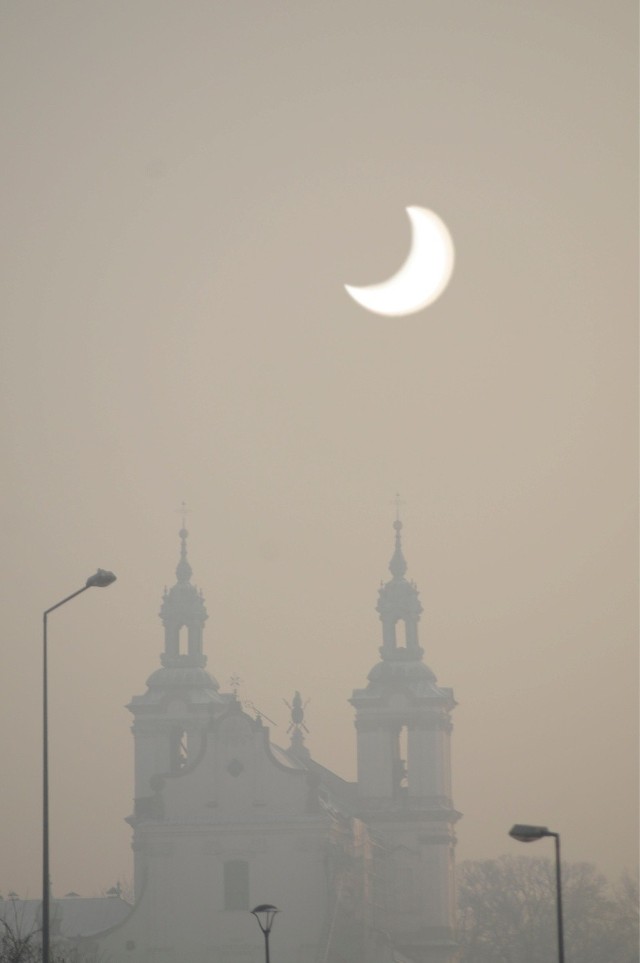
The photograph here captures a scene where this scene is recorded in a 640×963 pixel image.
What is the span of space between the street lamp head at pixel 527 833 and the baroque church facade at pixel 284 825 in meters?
59.5

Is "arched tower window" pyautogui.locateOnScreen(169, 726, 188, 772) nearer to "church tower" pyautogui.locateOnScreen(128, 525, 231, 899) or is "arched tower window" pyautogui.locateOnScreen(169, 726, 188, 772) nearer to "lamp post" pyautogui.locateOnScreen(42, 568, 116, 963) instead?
"church tower" pyautogui.locateOnScreen(128, 525, 231, 899)

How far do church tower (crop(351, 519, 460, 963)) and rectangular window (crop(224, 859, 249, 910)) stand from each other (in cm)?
797

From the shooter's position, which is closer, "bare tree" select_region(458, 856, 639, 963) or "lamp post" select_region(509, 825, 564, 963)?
"lamp post" select_region(509, 825, 564, 963)

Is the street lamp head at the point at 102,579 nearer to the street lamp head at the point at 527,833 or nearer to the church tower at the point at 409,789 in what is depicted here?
the street lamp head at the point at 527,833

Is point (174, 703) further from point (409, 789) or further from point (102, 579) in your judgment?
point (102, 579)

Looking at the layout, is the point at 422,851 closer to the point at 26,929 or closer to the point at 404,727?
the point at 404,727

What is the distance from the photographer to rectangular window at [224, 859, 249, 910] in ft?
315

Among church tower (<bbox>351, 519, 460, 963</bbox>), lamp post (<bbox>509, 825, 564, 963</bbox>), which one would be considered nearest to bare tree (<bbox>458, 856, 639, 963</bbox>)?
church tower (<bbox>351, 519, 460, 963</bbox>)

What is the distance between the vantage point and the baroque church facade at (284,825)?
95.6m

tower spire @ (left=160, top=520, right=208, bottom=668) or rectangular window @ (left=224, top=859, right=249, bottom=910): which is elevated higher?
tower spire @ (left=160, top=520, right=208, bottom=668)

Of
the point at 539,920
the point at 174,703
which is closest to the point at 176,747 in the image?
the point at 174,703

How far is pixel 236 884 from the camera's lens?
96688 mm

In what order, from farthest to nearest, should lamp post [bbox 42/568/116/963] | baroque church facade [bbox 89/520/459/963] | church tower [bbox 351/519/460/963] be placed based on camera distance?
church tower [bbox 351/519/460/963] → baroque church facade [bbox 89/520/459/963] → lamp post [bbox 42/568/116/963]

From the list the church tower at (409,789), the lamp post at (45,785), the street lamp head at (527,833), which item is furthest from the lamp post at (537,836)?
the church tower at (409,789)
